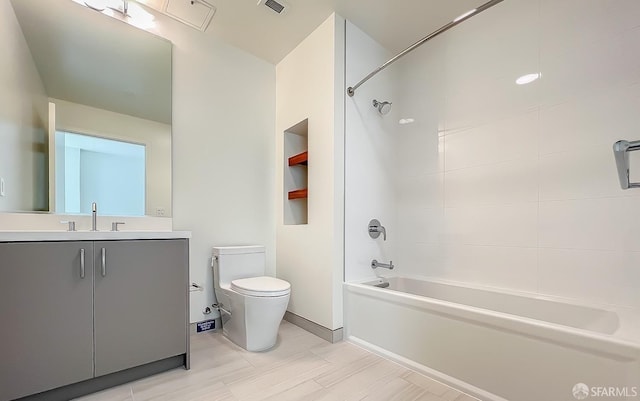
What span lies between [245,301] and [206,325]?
648 millimetres

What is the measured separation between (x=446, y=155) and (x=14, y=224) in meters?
2.83

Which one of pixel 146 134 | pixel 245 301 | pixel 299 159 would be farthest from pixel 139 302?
pixel 299 159

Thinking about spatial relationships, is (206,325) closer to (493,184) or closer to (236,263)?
(236,263)

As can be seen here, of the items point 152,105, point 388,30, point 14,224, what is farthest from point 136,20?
point 388,30

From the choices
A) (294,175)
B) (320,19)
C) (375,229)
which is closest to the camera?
(320,19)

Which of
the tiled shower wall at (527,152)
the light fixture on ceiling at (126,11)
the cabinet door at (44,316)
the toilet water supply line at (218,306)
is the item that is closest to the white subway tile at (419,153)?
the tiled shower wall at (527,152)

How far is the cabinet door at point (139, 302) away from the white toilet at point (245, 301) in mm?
367

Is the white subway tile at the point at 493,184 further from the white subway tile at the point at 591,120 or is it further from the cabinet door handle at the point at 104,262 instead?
the cabinet door handle at the point at 104,262

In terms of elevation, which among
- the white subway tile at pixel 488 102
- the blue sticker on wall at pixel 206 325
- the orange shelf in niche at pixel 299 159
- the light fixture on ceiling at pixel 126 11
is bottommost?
the blue sticker on wall at pixel 206 325

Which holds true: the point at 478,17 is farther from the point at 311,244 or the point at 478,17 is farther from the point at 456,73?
the point at 311,244

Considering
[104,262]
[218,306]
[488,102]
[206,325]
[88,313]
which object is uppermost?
[488,102]

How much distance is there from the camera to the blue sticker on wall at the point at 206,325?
2145mm

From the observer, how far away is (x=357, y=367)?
1.62m

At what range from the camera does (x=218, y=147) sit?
2.31 m
